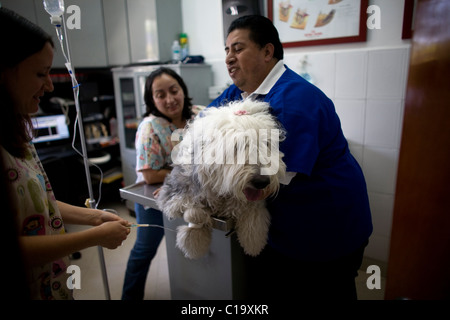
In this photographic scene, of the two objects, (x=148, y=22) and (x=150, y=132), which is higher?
(x=148, y=22)

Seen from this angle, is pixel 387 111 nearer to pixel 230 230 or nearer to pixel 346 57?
pixel 346 57

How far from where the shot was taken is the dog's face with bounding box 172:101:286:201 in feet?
3.16

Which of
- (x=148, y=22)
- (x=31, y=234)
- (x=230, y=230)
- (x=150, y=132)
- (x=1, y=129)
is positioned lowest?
(x=230, y=230)

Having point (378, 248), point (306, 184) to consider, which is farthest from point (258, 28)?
point (378, 248)

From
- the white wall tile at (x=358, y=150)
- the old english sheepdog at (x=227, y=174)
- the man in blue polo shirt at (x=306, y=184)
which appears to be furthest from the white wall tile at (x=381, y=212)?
the old english sheepdog at (x=227, y=174)

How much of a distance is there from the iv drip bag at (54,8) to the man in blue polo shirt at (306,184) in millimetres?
787

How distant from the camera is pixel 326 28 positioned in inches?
88.4

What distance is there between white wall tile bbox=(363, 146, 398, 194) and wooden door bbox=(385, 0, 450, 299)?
1.73 m

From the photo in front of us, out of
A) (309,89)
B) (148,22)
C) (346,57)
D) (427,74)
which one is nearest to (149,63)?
(148,22)

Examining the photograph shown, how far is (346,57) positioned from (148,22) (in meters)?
2.08

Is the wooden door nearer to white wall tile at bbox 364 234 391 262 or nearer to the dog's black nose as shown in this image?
the dog's black nose

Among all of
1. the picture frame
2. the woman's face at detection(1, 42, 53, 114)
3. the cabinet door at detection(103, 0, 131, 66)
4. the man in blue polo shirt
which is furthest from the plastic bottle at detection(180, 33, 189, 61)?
the woman's face at detection(1, 42, 53, 114)

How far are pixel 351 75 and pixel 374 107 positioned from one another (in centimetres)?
30

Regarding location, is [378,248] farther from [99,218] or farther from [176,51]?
[176,51]
